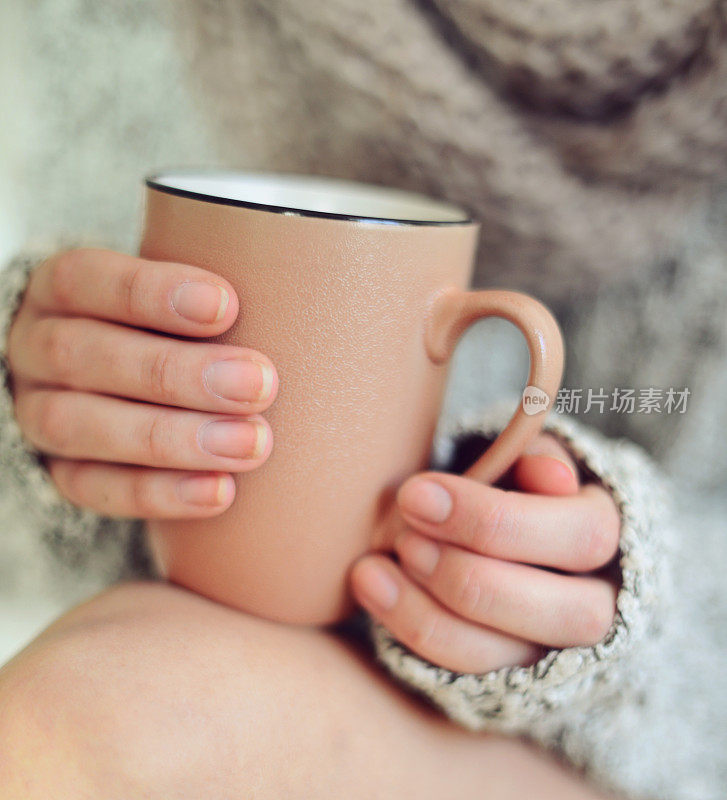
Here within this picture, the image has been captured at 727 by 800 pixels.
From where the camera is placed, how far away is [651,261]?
1.99 ft

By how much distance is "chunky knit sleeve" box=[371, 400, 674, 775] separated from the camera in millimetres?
366

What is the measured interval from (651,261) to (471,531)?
370 millimetres

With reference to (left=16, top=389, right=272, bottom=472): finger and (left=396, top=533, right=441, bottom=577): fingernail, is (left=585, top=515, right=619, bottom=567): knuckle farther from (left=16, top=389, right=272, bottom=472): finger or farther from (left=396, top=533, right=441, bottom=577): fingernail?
(left=16, top=389, right=272, bottom=472): finger

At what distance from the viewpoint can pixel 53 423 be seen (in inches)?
15.8

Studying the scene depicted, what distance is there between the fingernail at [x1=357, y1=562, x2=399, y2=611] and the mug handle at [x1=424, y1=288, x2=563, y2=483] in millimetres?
87

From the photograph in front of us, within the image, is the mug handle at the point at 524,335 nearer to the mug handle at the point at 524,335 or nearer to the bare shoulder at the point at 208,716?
the mug handle at the point at 524,335

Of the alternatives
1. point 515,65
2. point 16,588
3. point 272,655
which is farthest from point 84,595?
point 515,65

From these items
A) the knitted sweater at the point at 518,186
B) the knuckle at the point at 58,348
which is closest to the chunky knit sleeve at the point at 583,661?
the knitted sweater at the point at 518,186

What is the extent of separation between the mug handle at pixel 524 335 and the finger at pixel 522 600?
0.05 meters

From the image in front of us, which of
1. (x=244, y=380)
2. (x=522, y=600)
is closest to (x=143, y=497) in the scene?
(x=244, y=380)

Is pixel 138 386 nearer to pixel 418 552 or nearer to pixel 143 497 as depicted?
pixel 143 497

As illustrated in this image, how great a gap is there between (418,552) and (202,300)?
19 centimetres

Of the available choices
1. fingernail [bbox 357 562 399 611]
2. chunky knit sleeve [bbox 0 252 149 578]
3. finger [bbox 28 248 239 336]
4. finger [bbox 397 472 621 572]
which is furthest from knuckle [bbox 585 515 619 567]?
chunky knit sleeve [bbox 0 252 149 578]

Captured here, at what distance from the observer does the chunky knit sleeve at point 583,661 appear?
0.37 metres
